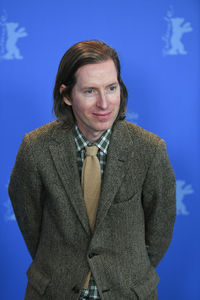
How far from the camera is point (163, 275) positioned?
2658mm

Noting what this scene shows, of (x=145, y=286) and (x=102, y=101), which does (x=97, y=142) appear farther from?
(x=145, y=286)

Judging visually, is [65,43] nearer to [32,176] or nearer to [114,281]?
[32,176]

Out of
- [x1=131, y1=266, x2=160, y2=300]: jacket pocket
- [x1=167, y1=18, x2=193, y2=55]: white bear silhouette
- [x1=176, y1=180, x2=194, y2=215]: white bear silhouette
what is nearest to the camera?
[x1=131, y1=266, x2=160, y2=300]: jacket pocket

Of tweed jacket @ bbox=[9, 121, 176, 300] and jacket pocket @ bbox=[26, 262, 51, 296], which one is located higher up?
tweed jacket @ bbox=[9, 121, 176, 300]

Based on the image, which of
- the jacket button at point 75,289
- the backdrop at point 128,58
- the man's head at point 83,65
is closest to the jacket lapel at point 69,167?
the man's head at point 83,65

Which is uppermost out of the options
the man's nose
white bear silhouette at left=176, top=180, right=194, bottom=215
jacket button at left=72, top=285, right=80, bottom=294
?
white bear silhouette at left=176, top=180, right=194, bottom=215

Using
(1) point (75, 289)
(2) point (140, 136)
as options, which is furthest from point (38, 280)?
(2) point (140, 136)

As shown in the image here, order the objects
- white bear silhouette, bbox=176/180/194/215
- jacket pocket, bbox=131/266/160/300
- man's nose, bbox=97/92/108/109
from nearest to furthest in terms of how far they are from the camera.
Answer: man's nose, bbox=97/92/108/109
jacket pocket, bbox=131/266/160/300
white bear silhouette, bbox=176/180/194/215

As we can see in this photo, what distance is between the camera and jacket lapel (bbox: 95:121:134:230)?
1.62 m

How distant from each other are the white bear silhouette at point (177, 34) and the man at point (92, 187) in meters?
0.70

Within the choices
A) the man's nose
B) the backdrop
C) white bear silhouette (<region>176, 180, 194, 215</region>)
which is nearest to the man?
the man's nose

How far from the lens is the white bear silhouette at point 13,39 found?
2354mm

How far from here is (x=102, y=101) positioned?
1.57 meters

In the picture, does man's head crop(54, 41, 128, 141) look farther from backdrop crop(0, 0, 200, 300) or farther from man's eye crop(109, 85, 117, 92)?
backdrop crop(0, 0, 200, 300)
